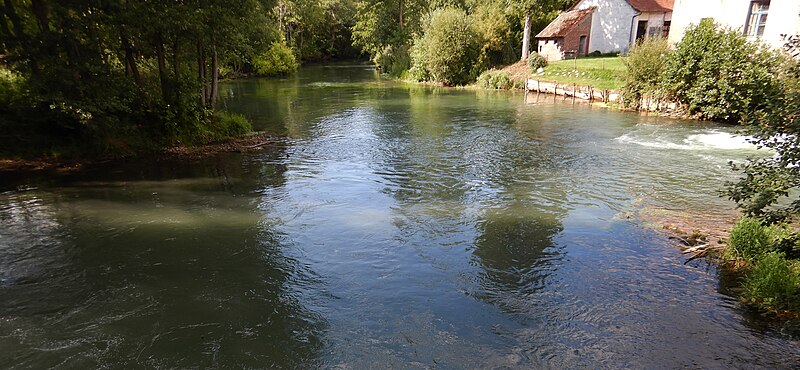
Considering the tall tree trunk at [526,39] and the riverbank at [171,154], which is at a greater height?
the tall tree trunk at [526,39]

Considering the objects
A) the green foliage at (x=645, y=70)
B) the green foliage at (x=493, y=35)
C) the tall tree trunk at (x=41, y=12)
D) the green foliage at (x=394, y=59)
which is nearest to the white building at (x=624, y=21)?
the green foliage at (x=493, y=35)

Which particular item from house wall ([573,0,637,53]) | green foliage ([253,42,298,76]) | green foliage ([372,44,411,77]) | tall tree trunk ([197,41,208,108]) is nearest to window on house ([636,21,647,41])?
house wall ([573,0,637,53])

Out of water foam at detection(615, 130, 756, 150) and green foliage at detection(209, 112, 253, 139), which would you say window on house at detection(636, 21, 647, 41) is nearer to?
water foam at detection(615, 130, 756, 150)

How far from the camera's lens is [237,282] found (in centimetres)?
902

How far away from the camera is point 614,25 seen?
4553cm

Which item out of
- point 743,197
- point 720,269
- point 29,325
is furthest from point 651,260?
point 29,325

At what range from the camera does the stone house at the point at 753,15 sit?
24891 millimetres

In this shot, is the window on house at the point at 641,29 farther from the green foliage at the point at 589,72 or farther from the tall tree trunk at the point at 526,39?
the tall tree trunk at the point at 526,39

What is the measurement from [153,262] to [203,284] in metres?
1.65

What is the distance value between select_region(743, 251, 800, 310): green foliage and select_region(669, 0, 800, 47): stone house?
1967 cm

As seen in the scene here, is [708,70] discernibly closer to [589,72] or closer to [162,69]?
[589,72]

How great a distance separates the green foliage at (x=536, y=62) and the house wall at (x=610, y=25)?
5.79 meters

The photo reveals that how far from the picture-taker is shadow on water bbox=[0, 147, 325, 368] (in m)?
6.97

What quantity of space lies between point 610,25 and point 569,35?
4.15 metres
